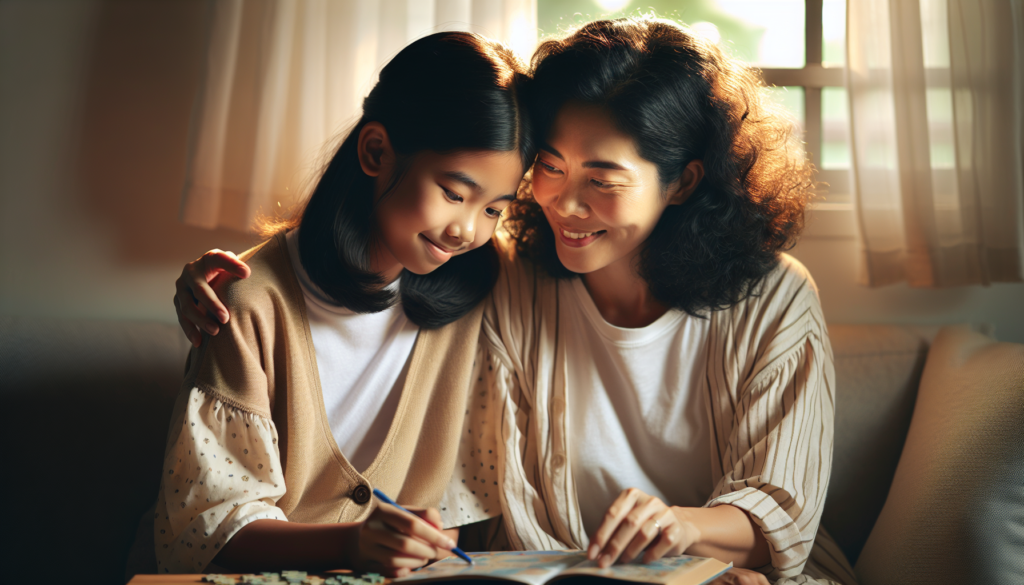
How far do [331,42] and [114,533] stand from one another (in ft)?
3.72

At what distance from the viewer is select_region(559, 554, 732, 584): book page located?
0.78 metres

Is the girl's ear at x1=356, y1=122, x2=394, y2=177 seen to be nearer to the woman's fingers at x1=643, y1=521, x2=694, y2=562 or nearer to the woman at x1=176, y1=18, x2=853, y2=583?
the woman at x1=176, y1=18, x2=853, y2=583

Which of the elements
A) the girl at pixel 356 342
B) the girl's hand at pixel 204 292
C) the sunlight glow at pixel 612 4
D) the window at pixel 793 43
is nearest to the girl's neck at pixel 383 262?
the girl at pixel 356 342

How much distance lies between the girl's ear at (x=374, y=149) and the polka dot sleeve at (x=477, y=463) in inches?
15.7

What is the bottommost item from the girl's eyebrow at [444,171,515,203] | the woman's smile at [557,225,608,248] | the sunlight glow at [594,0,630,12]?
the woman's smile at [557,225,608,248]

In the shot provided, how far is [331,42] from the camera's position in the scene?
5.03ft

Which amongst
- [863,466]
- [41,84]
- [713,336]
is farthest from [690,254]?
[41,84]

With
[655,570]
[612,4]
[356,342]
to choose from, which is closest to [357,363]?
[356,342]

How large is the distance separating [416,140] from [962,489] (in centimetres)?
104

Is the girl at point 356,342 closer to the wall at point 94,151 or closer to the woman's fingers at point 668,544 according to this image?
the woman's fingers at point 668,544

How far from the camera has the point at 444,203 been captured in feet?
3.46

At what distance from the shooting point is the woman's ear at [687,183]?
1.19 metres

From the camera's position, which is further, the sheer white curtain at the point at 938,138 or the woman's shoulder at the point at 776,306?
the sheer white curtain at the point at 938,138

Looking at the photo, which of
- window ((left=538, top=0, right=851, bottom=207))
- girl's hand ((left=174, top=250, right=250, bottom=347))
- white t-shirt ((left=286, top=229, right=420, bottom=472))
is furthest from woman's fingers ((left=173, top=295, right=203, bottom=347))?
window ((left=538, top=0, right=851, bottom=207))
